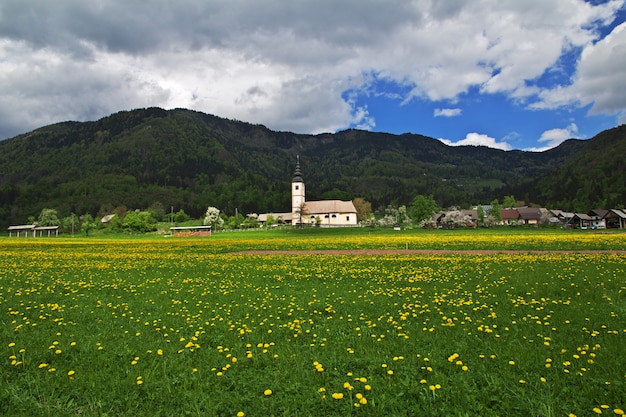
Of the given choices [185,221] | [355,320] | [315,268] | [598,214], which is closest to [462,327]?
[355,320]

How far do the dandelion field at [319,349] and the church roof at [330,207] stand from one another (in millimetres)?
141992

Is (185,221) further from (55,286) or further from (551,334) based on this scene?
(551,334)

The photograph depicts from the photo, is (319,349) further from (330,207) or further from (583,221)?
(583,221)

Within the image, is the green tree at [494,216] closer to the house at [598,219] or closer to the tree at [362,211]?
the house at [598,219]

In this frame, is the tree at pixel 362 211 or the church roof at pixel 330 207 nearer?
the church roof at pixel 330 207

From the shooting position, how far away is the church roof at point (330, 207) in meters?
159

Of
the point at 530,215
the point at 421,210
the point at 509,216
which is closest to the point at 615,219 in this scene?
the point at 530,215

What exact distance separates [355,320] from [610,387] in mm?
6137

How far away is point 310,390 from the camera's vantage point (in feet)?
21.7

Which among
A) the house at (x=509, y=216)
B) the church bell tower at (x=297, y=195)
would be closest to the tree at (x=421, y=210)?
the church bell tower at (x=297, y=195)

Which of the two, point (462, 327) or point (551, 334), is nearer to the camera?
point (551, 334)

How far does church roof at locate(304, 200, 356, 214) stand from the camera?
158875 mm

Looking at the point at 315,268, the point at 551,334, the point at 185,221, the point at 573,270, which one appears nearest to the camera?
the point at 551,334

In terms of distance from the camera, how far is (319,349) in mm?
8664
